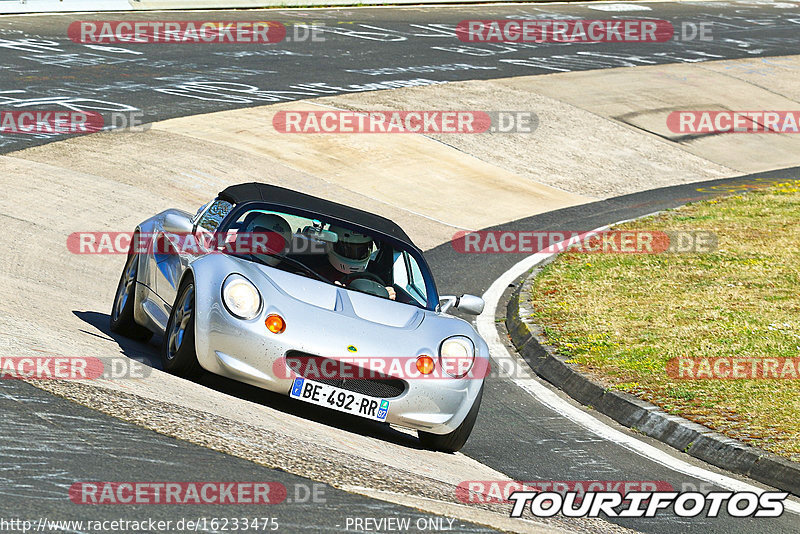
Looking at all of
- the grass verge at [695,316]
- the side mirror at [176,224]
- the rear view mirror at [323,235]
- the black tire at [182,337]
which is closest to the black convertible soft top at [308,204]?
the rear view mirror at [323,235]

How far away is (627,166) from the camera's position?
20109mm

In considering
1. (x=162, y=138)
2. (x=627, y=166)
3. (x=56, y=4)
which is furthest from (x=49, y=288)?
(x=56, y=4)

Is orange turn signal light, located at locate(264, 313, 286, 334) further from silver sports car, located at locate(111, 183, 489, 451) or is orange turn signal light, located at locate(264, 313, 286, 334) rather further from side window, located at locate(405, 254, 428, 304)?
side window, located at locate(405, 254, 428, 304)

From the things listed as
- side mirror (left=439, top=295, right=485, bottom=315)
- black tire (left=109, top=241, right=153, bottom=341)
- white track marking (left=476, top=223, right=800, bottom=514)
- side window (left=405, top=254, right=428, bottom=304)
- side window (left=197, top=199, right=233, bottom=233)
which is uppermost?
side window (left=197, top=199, right=233, bottom=233)

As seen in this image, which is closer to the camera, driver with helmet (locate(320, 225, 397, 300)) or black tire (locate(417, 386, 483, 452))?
black tire (locate(417, 386, 483, 452))

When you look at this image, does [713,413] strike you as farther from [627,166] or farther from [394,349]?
[627,166]

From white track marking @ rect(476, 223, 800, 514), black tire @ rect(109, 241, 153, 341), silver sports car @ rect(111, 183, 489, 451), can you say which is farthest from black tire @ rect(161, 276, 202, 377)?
white track marking @ rect(476, 223, 800, 514)

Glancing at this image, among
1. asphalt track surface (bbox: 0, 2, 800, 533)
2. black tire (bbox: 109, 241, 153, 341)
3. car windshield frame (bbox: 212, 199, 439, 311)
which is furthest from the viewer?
black tire (bbox: 109, 241, 153, 341)

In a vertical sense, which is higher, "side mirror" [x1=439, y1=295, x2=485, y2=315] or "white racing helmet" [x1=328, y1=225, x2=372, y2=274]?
"white racing helmet" [x1=328, y1=225, x2=372, y2=274]

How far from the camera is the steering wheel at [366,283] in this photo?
7.90m

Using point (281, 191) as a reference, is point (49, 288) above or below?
below

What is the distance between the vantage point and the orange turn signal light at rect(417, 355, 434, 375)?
7121 mm

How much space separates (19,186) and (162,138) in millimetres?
3773

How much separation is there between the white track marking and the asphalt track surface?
12cm
